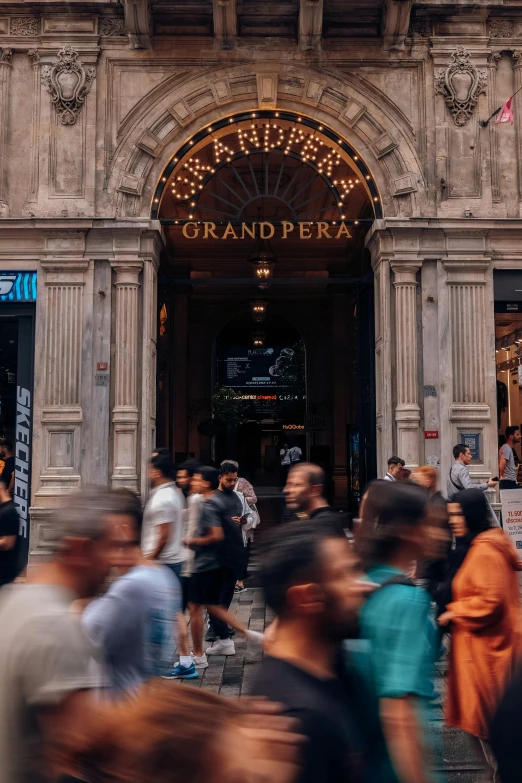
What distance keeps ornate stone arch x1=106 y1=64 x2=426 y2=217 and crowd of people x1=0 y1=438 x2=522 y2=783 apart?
9851 mm

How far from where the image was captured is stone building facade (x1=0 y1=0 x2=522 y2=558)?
1236cm

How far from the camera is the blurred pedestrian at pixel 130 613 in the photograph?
3.01m

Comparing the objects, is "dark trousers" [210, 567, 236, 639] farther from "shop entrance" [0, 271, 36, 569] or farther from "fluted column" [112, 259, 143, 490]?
"shop entrance" [0, 271, 36, 569]

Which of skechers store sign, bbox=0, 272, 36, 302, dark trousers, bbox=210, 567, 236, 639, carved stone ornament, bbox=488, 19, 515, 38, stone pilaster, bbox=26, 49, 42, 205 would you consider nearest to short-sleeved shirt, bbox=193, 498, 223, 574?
dark trousers, bbox=210, 567, 236, 639

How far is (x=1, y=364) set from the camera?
13.4 m

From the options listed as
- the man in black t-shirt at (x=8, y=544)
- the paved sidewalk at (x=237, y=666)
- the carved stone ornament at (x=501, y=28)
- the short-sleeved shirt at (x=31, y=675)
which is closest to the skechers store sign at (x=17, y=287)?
the paved sidewalk at (x=237, y=666)

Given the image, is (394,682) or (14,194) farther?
(14,194)

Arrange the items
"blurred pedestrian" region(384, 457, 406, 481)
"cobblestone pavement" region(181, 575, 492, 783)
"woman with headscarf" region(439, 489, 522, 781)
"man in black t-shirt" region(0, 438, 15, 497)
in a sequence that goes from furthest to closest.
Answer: "man in black t-shirt" region(0, 438, 15, 497) → "blurred pedestrian" region(384, 457, 406, 481) → "cobblestone pavement" region(181, 575, 492, 783) → "woman with headscarf" region(439, 489, 522, 781)

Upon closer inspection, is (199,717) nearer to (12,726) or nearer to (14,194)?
(12,726)

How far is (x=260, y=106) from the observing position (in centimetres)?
1304

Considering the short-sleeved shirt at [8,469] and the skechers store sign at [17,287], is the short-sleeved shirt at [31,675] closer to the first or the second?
the short-sleeved shirt at [8,469]

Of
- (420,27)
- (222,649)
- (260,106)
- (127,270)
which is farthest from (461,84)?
(222,649)

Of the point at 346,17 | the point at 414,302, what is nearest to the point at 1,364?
the point at 414,302

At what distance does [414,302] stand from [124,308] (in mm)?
4983
